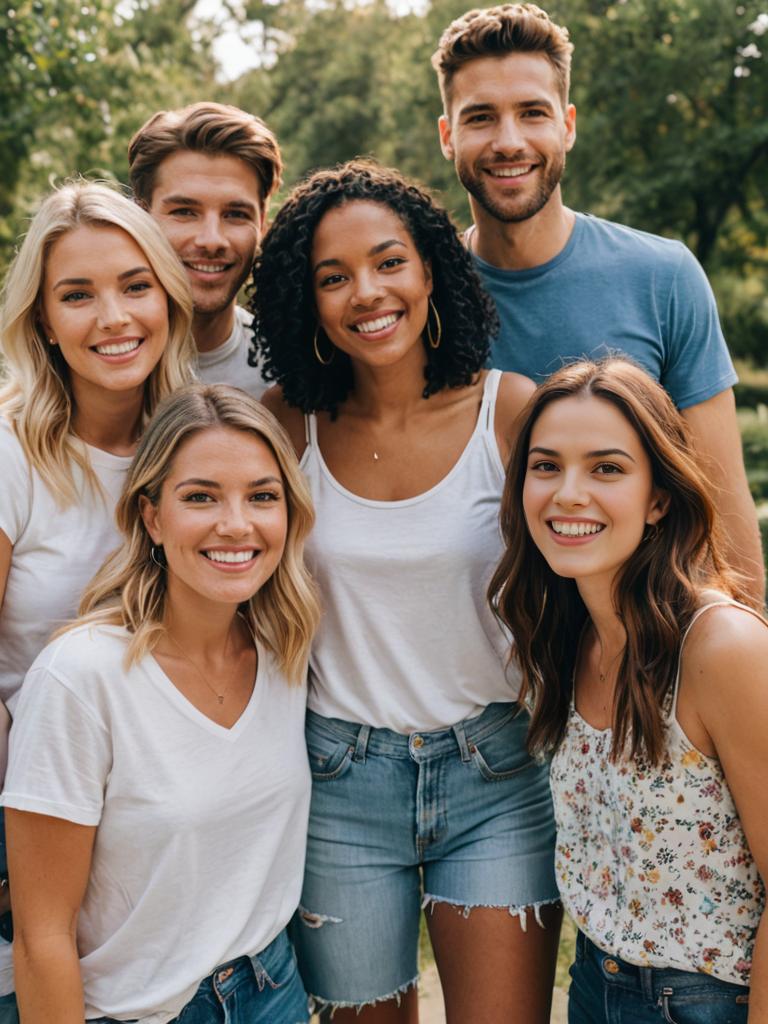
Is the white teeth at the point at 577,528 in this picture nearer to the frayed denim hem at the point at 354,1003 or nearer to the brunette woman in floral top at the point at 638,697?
the brunette woman in floral top at the point at 638,697

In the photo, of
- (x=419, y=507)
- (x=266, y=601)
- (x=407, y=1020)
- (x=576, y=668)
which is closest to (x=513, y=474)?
(x=419, y=507)

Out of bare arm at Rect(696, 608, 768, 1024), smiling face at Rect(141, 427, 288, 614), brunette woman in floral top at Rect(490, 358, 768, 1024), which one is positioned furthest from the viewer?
smiling face at Rect(141, 427, 288, 614)

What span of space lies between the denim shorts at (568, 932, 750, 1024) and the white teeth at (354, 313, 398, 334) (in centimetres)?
166

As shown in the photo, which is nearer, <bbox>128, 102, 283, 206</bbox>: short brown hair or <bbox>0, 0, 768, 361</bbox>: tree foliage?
<bbox>128, 102, 283, 206</bbox>: short brown hair

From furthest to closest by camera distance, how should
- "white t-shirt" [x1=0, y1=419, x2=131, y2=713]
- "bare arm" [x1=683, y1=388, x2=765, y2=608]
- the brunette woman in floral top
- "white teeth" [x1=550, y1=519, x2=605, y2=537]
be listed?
"bare arm" [x1=683, y1=388, x2=765, y2=608] < "white t-shirt" [x1=0, y1=419, x2=131, y2=713] < "white teeth" [x1=550, y1=519, x2=605, y2=537] < the brunette woman in floral top

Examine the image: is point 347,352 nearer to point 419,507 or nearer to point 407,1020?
point 419,507

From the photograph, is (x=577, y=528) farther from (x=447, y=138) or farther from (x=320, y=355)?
(x=447, y=138)

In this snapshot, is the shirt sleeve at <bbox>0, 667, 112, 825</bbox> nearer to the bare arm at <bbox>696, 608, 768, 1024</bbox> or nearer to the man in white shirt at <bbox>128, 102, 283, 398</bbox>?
the bare arm at <bbox>696, 608, 768, 1024</bbox>

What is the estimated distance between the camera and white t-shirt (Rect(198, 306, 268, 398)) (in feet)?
12.4

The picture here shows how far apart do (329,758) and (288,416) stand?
3.35 ft

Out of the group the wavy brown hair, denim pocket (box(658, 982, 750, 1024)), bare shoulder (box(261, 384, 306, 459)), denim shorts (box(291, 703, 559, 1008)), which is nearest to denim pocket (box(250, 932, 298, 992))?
denim shorts (box(291, 703, 559, 1008))

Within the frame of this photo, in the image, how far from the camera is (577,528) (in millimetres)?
2600

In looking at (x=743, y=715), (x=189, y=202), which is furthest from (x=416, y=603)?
(x=189, y=202)

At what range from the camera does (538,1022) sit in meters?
2.94
